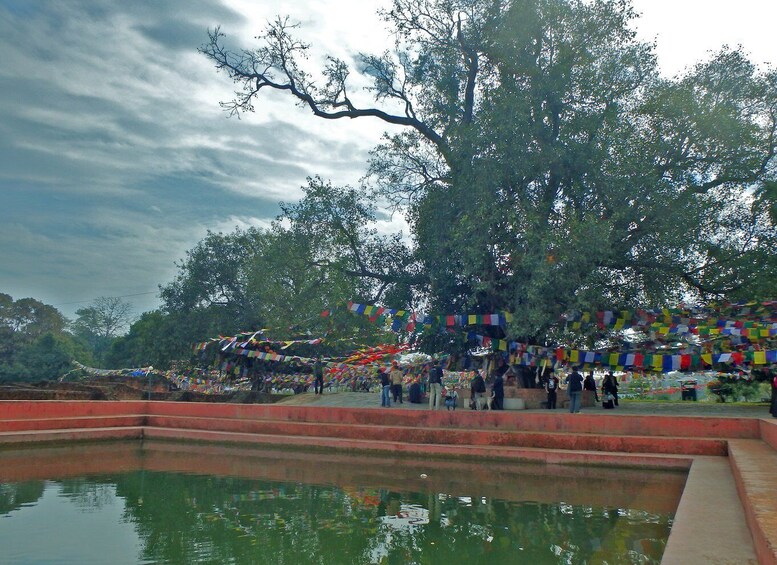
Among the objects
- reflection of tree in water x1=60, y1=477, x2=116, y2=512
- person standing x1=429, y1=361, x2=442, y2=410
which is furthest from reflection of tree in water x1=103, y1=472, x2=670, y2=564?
person standing x1=429, y1=361, x2=442, y2=410

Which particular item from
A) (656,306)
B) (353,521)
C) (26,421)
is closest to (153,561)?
(353,521)

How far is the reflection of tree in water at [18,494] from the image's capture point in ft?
27.2

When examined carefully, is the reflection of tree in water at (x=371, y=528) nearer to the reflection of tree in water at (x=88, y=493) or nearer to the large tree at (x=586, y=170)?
the reflection of tree in water at (x=88, y=493)

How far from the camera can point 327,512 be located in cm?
820

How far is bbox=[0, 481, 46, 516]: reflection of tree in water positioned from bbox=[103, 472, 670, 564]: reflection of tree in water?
3.87 feet

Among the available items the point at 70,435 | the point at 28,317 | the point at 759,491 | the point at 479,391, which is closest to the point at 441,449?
the point at 479,391

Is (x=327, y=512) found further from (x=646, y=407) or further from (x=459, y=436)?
(x=646, y=407)

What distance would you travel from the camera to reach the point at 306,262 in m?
23.2

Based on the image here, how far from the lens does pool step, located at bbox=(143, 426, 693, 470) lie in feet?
37.5

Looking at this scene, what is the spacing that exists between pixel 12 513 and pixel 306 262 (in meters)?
15.9

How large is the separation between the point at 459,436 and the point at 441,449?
600mm

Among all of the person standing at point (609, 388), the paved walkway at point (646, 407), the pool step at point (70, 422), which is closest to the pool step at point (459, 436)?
the pool step at point (70, 422)

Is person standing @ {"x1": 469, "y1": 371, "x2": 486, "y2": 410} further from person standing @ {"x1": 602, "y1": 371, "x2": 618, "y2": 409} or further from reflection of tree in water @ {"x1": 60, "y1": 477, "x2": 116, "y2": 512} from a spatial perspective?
reflection of tree in water @ {"x1": 60, "y1": 477, "x2": 116, "y2": 512}

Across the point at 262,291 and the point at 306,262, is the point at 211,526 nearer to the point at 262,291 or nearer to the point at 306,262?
the point at 306,262
